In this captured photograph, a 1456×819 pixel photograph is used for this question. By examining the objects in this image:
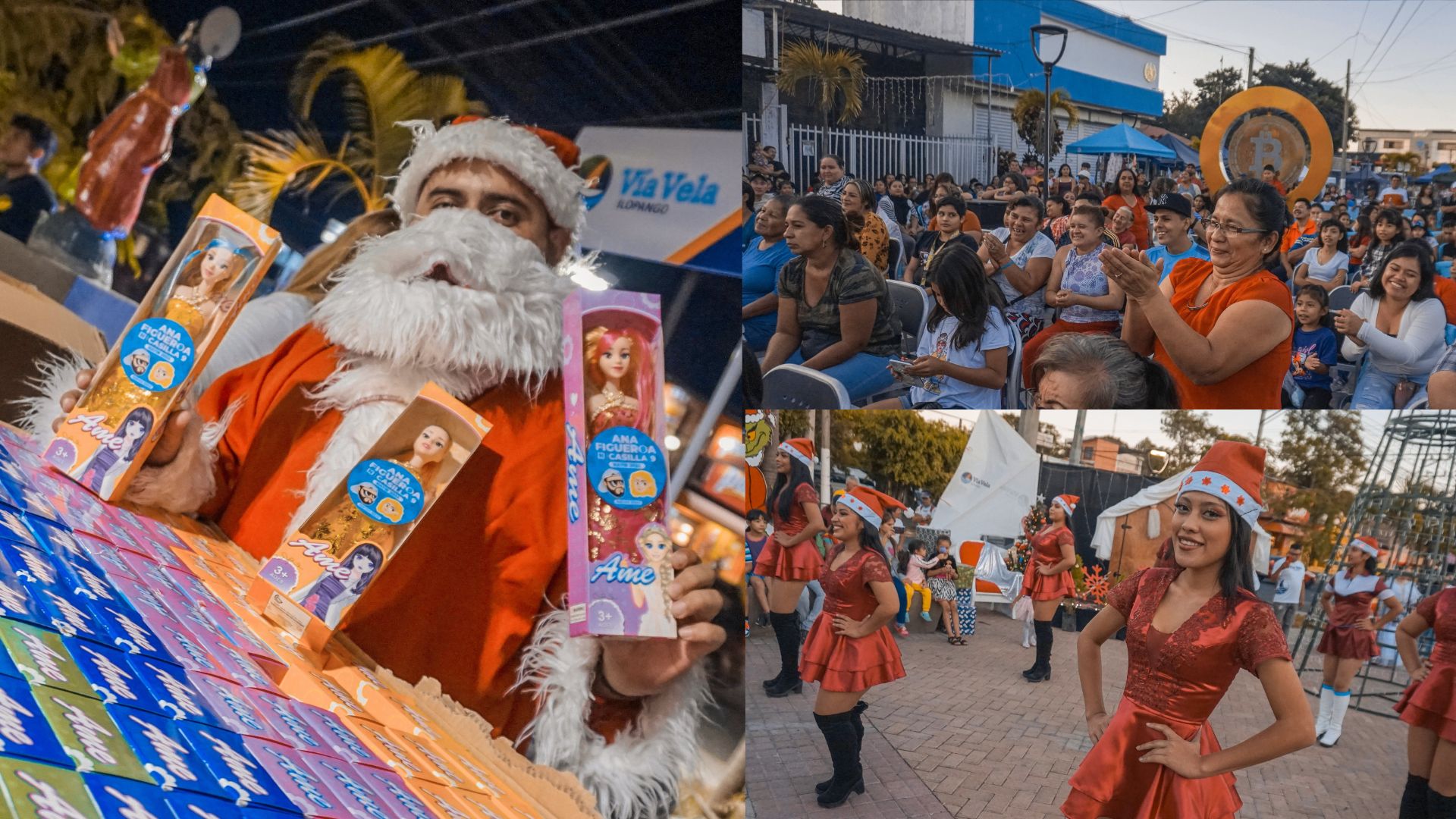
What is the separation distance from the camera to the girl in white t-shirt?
2.83m

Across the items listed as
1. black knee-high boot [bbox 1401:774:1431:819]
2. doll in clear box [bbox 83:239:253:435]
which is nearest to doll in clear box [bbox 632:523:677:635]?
doll in clear box [bbox 83:239:253:435]

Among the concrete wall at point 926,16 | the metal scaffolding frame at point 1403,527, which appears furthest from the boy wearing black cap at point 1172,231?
the concrete wall at point 926,16

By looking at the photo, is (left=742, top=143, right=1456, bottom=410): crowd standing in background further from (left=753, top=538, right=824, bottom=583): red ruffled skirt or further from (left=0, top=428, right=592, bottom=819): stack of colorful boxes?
(left=0, top=428, right=592, bottom=819): stack of colorful boxes

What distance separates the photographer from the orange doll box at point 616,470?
2701 millimetres

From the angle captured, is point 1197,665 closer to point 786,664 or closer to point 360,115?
point 786,664

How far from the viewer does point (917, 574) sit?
298 centimetres

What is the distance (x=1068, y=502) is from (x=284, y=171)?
2228 millimetres

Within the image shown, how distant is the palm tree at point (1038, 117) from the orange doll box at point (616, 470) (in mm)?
1052

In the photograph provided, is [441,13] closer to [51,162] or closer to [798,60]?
[798,60]

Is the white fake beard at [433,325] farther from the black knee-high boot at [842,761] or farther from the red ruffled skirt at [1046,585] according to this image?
the red ruffled skirt at [1046,585]

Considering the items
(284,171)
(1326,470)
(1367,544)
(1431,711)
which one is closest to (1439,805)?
(1431,711)

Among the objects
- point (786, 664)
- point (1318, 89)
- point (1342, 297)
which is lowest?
point (786, 664)

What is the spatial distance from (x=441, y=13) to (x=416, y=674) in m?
1.70

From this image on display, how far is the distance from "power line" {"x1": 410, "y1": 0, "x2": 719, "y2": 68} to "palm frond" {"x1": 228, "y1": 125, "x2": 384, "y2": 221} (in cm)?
34
